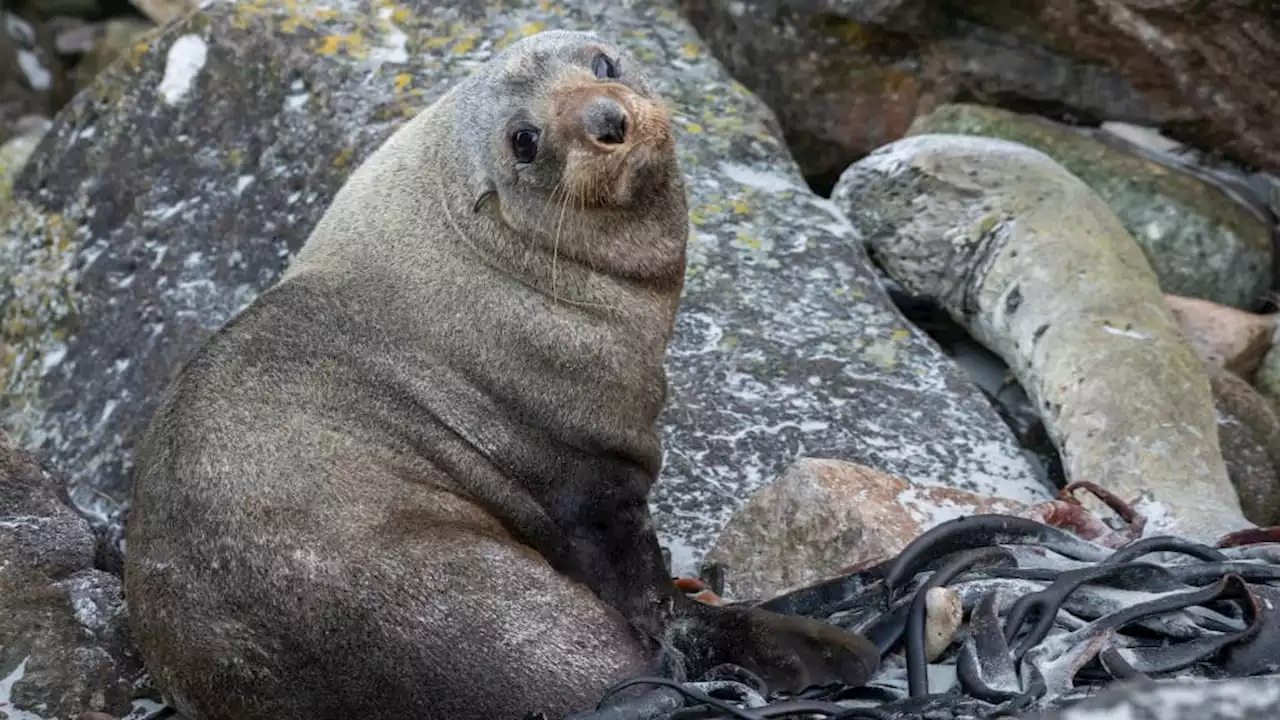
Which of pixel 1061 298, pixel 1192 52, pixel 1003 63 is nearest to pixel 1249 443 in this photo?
pixel 1061 298

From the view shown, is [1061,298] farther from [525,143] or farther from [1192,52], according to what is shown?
[525,143]

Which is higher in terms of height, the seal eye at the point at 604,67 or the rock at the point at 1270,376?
the seal eye at the point at 604,67

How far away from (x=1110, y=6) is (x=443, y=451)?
13.6 ft

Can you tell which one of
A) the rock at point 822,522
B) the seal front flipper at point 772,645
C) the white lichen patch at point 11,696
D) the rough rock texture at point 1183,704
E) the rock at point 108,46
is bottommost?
the rock at point 108,46

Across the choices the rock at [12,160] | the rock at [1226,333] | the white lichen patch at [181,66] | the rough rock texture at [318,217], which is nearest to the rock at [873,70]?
the rough rock texture at [318,217]

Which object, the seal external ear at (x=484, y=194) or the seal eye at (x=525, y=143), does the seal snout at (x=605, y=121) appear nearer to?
the seal eye at (x=525, y=143)

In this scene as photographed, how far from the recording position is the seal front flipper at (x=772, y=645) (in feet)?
11.4

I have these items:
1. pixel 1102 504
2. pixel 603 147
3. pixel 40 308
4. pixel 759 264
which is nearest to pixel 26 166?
pixel 40 308

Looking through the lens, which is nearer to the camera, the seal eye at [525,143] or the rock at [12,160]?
the seal eye at [525,143]

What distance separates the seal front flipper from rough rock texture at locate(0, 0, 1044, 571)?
1.00 meters

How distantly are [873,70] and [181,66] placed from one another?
10.3 ft

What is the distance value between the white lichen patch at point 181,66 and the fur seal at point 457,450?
2043 millimetres

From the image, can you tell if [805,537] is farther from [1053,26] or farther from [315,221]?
[1053,26]

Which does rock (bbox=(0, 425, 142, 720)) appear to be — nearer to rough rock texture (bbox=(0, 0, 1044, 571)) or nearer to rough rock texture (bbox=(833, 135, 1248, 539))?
rough rock texture (bbox=(0, 0, 1044, 571))
